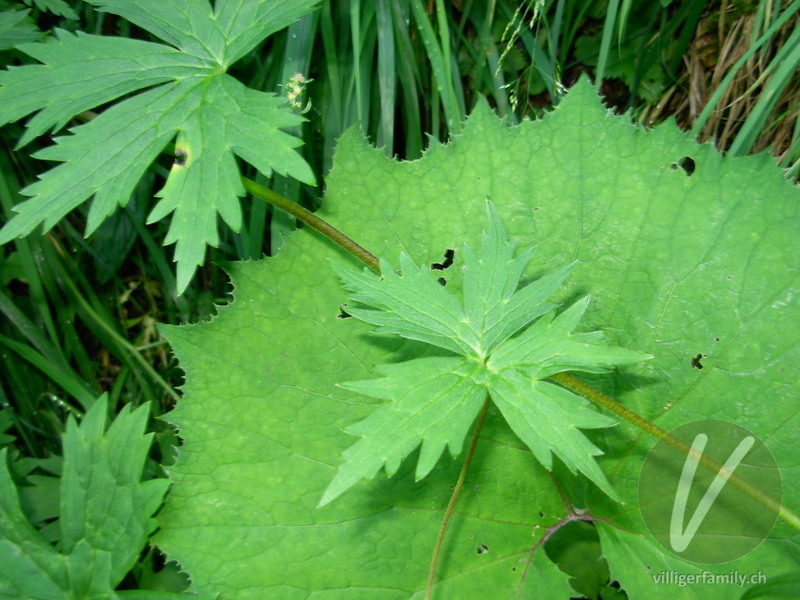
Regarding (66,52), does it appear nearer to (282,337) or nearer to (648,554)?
(282,337)

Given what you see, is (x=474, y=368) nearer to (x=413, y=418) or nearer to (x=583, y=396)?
(x=413, y=418)

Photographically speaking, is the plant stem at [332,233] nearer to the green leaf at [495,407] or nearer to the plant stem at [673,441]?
the green leaf at [495,407]

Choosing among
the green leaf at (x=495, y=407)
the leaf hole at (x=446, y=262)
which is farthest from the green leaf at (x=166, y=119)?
the leaf hole at (x=446, y=262)

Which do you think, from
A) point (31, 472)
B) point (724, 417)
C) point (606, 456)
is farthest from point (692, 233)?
point (31, 472)

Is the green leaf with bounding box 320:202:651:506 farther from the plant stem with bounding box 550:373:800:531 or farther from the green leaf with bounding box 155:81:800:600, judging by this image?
the green leaf with bounding box 155:81:800:600

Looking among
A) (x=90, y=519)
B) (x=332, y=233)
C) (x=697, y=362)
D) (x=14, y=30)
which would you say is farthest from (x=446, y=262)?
(x=14, y=30)
